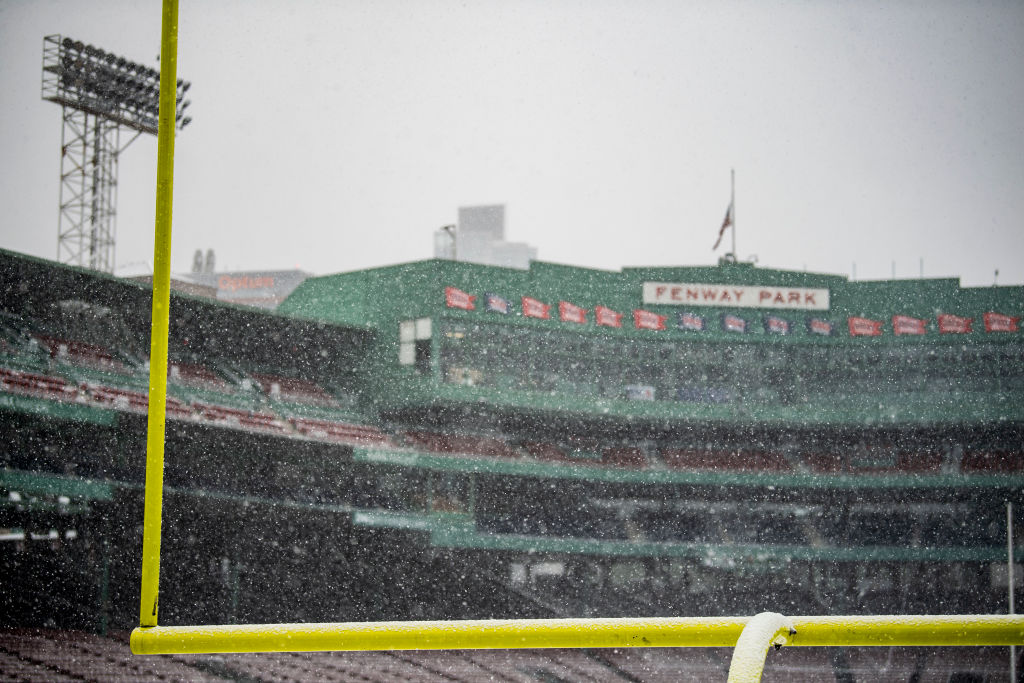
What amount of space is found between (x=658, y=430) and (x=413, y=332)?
876cm

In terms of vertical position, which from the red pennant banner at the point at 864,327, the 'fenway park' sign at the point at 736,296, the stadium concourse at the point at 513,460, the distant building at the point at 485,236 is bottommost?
the stadium concourse at the point at 513,460

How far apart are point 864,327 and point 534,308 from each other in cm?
1223

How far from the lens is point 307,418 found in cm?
2184

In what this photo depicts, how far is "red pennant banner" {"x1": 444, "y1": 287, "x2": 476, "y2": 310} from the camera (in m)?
24.5

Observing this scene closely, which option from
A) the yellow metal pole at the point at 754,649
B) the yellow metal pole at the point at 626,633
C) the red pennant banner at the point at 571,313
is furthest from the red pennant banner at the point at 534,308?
the yellow metal pole at the point at 754,649

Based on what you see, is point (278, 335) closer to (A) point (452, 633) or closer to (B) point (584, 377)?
(B) point (584, 377)

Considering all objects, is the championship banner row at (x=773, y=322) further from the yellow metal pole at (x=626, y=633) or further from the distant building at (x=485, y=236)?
the distant building at (x=485, y=236)

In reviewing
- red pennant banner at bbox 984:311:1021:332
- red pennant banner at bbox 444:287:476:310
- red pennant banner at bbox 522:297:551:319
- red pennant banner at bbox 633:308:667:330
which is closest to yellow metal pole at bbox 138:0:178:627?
red pennant banner at bbox 444:287:476:310

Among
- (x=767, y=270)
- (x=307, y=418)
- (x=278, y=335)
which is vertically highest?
(x=767, y=270)

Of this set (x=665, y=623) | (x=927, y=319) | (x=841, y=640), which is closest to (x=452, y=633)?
(x=665, y=623)

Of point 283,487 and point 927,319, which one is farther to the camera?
point 927,319

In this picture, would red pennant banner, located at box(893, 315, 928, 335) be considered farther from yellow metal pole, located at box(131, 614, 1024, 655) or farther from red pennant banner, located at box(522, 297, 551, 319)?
yellow metal pole, located at box(131, 614, 1024, 655)

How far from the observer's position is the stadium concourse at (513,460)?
1662 centimetres

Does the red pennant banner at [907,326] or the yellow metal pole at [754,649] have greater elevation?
the red pennant banner at [907,326]
